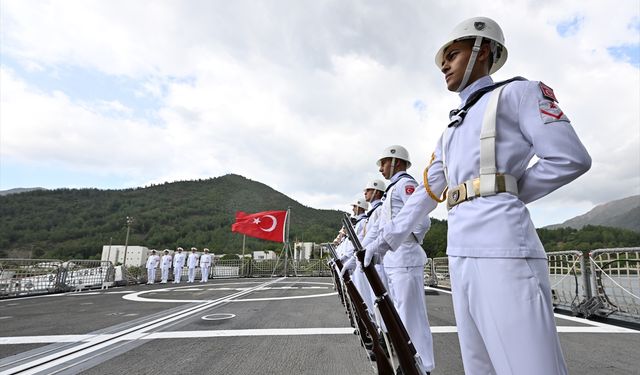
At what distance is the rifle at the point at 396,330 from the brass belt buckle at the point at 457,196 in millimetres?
579

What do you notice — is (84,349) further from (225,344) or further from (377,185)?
(377,185)

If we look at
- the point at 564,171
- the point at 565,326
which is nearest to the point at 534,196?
the point at 564,171

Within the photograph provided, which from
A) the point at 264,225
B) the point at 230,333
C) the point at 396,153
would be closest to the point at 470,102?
the point at 396,153

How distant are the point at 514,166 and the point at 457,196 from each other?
252 millimetres

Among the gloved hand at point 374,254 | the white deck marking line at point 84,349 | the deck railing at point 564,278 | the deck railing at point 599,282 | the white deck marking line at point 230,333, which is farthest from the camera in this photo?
the deck railing at point 564,278

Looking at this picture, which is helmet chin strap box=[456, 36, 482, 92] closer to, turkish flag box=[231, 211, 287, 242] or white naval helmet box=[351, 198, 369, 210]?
white naval helmet box=[351, 198, 369, 210]

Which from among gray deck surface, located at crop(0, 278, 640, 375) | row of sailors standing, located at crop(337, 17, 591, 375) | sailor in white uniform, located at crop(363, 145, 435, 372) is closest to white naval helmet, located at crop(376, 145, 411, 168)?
sailor in white uniform, located at crop(363, 145, 435, 372)

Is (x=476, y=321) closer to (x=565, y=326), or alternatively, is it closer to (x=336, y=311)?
(x=565, y=326)

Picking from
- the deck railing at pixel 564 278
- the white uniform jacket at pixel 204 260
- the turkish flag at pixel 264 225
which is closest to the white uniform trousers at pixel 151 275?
the deck railing at pixel 564 278

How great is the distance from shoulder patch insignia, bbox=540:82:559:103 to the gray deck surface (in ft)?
7.96

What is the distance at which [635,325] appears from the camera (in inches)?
194

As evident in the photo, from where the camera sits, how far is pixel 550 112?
128 cm

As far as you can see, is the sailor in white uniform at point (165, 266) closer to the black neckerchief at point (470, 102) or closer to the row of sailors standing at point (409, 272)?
the row of sailors standing at point (409, 272)

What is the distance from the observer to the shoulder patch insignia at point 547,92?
1316 millimetres
